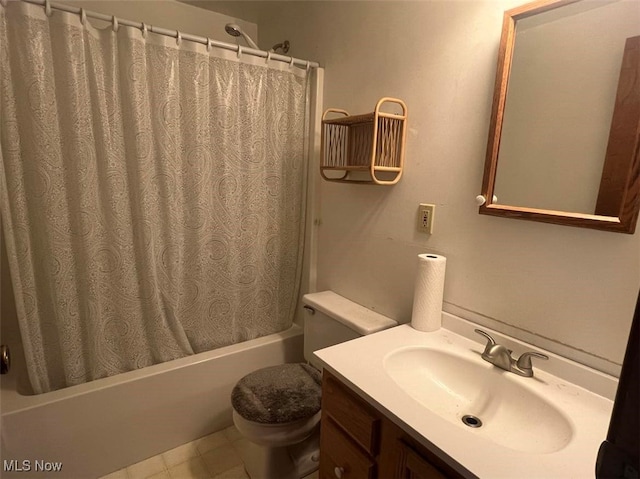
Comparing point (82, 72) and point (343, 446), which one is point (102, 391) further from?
point (82, 72)

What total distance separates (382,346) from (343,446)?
0.31m

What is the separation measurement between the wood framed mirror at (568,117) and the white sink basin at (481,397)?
46 cm

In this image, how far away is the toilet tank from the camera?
141 centimetres

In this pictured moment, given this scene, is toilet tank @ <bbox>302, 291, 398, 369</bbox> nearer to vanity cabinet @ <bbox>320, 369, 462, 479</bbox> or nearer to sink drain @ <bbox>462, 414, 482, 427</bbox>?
vanity cabinet @ <bbox>320, 369, 462, 479</bbox>

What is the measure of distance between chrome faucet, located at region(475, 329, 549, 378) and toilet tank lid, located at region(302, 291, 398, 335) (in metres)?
0.45

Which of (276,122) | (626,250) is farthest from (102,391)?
(626,250)

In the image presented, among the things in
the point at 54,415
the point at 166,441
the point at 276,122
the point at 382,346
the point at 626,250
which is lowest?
the point at 166,441

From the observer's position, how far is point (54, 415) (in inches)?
52.7

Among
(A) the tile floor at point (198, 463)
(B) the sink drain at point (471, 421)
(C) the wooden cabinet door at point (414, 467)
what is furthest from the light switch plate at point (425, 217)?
(A) the tile floor at point (198, 463)

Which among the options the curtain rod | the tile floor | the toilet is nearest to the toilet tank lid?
the toilet

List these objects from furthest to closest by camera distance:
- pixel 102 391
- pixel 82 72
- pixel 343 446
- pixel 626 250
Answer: pixel 102 391
pixel 82 72
pixel 343 446
pixel 626 250

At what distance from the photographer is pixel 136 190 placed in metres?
1.46

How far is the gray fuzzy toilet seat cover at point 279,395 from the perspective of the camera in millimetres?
1277

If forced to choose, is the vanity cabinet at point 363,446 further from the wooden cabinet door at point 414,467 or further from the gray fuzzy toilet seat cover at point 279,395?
the gray fuzzy toilet seat cover at point 279,395
